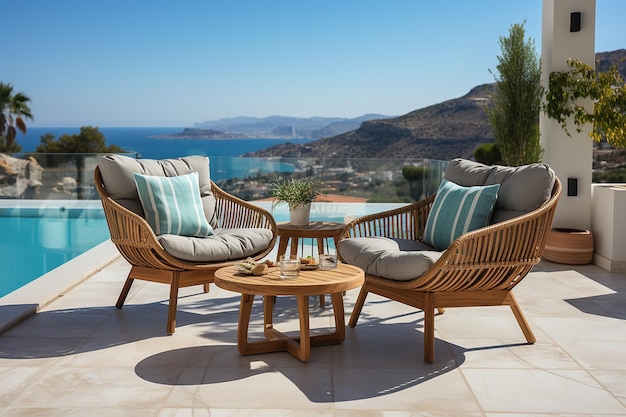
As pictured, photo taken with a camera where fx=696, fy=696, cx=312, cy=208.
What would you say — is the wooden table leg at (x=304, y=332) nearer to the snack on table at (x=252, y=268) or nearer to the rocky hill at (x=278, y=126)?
the snack on table at (x=252, y=268)

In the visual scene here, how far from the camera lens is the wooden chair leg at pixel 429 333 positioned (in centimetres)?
314

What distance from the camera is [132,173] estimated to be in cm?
417

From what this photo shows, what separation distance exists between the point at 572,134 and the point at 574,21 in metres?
0.92

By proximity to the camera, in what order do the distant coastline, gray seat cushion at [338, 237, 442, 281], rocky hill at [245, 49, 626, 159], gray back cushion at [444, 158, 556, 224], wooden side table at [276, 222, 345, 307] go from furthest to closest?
1. the distant coastline
2. rocky hill at [245, 49, 626, 159]
3. wooden side table at [276, 222, 345, 307]
4. gray back cushion at [444, 158, 556, 224]
5. gray seat cushion at [338, 237, 442, 281]

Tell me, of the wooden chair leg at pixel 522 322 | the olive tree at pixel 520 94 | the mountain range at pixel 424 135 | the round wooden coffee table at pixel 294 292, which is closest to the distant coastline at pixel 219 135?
the mountain range at pixel 424 135

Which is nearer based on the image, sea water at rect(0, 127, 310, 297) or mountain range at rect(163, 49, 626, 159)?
sea water at rect(0, 127, 310, 297)

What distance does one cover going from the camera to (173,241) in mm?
3736

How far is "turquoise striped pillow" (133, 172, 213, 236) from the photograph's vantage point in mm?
4082

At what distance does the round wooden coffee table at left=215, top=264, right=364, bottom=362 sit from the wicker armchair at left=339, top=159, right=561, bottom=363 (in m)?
0.28

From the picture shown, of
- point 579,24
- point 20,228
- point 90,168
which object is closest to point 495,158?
point 579,24

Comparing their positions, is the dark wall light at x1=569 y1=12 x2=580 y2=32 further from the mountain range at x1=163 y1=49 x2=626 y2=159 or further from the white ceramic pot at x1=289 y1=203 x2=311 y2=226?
the mountain range at x1=163 y1=49 x2=626 y2=159

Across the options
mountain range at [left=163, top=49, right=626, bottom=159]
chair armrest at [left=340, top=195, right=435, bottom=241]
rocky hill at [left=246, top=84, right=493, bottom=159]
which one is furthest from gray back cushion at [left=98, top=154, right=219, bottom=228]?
rocky hill at [left=246, top=84, right=493, bottom=159]

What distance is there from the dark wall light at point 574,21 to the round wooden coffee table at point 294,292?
11.5 feet

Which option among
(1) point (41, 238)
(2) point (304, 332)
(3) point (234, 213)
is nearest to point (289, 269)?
(2) point (304, 332)
